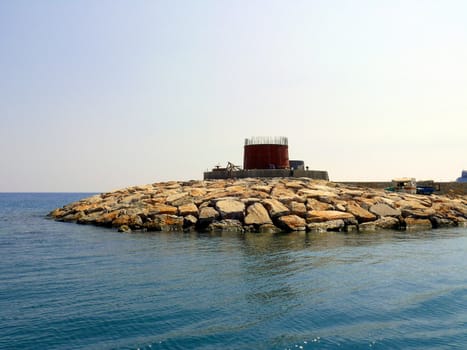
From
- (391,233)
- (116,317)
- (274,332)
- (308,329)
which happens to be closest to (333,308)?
(308,329)

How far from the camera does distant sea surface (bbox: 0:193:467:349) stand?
6750 millimetres

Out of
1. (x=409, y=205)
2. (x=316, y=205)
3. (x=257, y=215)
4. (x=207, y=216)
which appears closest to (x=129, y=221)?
(x=207, y=216)

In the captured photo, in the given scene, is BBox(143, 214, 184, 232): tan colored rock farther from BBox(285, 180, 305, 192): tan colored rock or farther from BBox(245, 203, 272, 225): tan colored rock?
BBox(285, 180, 305, 192): tan colored rock

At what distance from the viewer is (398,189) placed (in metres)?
33.3

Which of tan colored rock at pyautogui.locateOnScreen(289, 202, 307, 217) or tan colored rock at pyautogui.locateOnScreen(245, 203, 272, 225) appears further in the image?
tan colored rock at pyautogui.locateOnScreen(289, 202, 307, 217)

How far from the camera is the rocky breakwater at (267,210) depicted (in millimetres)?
20891

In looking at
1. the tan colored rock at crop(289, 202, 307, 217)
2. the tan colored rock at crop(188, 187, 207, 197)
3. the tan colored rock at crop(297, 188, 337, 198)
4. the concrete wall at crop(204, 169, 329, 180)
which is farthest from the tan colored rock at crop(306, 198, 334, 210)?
the concrete wall at crop(204, 169, 329, 180)

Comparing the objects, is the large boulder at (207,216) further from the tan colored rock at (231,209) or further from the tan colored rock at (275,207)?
the tan colored rock at (275,207)

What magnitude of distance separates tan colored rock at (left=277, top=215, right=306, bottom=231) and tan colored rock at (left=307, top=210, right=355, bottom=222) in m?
0.53

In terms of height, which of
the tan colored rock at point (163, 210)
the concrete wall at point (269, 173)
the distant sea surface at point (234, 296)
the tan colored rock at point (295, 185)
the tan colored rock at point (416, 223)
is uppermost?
the concrete wall at point (269, 173)

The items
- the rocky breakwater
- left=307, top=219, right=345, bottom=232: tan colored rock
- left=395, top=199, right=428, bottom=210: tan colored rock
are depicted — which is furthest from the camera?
left=395, top=199, right=428, bottom=210: tan colored rock

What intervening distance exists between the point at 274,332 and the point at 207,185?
2089cm

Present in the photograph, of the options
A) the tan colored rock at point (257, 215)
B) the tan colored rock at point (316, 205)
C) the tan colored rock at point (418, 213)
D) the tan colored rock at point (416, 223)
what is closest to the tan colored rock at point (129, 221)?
the tan colored rock at point (257, 215)

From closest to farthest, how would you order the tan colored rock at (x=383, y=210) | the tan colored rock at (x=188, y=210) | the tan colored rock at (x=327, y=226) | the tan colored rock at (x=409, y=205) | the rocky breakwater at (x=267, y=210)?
the tan colored rock at (x=327, y=226)
the rocky breakwater at (x=267, y=210)
the tan colored rock at (x=188, y=210)
the tan colored rock at (x=383, y=210)
the tan colored rock at (x=409, y=205)
